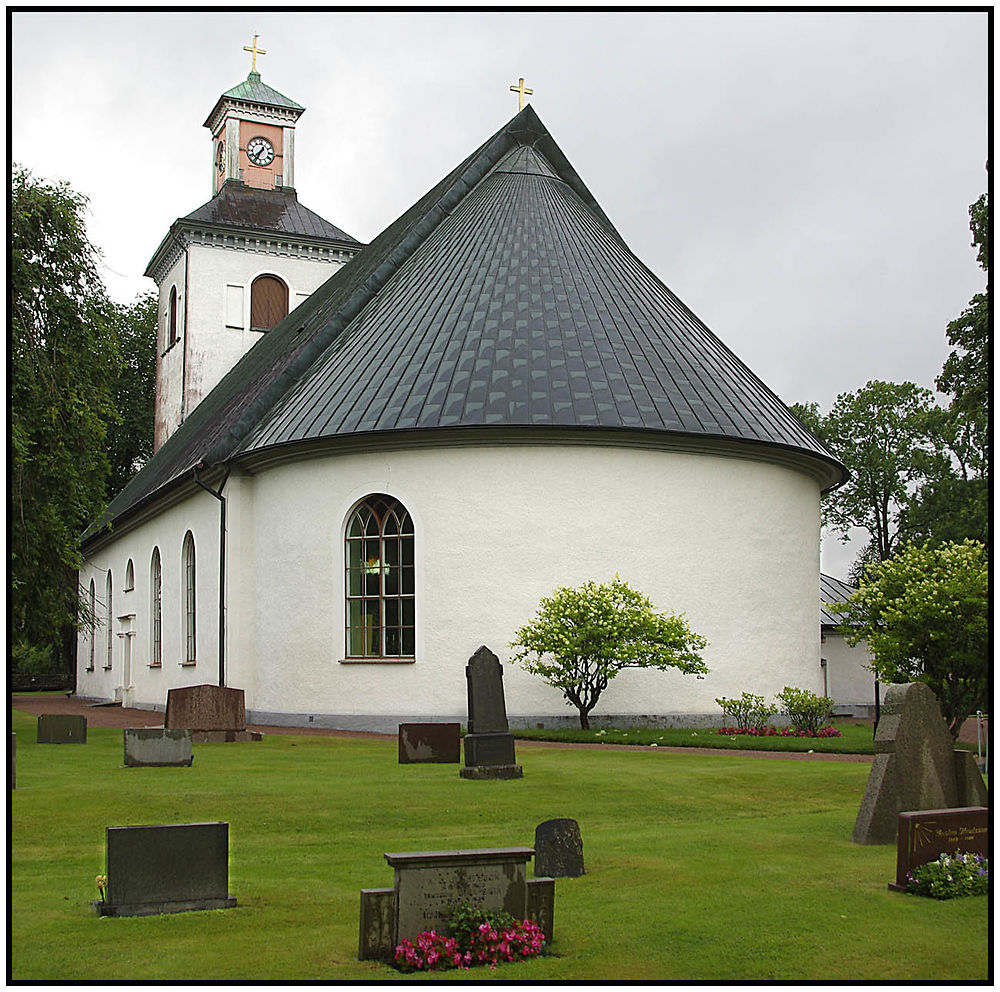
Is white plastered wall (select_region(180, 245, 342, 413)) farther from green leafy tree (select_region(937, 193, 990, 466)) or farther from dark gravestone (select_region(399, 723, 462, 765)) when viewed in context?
dark gravestone (select_region(399, 723, 462, 765))

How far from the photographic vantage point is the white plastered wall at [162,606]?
26766 mm

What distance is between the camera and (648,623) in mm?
20562

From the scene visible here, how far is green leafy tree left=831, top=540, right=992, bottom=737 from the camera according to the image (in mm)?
16047

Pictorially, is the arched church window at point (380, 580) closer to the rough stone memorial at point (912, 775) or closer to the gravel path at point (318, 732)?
the gravel path at point (318, 732)

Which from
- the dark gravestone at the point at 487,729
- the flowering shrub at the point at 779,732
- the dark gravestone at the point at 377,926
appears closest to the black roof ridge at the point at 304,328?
the dark gravestone at the point at 487,729

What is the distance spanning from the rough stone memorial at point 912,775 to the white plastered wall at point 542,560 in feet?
37.4

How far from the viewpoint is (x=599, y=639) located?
2059cm

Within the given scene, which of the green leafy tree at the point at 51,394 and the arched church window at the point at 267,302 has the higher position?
the arched church window at the point at 267,302

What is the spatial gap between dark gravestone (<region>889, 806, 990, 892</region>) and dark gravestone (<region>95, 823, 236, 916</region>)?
482 cm

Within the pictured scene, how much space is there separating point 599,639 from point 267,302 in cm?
2571

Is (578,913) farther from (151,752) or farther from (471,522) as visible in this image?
(471,522)

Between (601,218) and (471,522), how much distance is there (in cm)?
1334

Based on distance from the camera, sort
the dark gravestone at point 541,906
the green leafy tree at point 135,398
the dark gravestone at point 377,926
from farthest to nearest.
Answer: the green leafy tree at point 135,398 < the dark gravestone at point 541,906 < the dark gravestone at point 377,926

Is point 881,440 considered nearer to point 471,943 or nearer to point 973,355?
point 973,355
